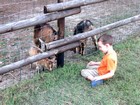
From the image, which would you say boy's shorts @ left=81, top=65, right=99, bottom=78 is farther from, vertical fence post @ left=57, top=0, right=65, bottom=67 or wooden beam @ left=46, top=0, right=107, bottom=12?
wooden beam @ left=46, top=0, right=107, bottom=12

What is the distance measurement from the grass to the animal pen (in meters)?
0.31

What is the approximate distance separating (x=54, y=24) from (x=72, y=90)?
308 centimetres

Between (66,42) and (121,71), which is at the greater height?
(66,42)

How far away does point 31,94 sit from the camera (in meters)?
4.11

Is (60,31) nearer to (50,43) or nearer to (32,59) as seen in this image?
(50,43)

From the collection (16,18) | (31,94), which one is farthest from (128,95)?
(16,18)

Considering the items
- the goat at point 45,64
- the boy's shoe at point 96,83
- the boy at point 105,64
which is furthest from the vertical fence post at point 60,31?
the boy's shoe at point 96,83

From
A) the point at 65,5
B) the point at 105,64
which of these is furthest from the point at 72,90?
the point at 65,5

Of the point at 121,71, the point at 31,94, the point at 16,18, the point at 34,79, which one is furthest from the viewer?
the point at 16,18

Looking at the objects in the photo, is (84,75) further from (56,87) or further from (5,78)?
(5,78)

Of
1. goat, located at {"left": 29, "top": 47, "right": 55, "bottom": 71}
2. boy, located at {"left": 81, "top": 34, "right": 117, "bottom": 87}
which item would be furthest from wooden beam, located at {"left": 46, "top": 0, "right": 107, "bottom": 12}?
goat, located at {"left": 29, "top": 47, "right": 55, "bottom": 71}

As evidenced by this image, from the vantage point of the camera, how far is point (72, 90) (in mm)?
4285

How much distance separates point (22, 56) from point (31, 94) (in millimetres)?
1413

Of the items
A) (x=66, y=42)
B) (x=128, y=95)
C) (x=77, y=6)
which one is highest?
(x=77, y=6)
